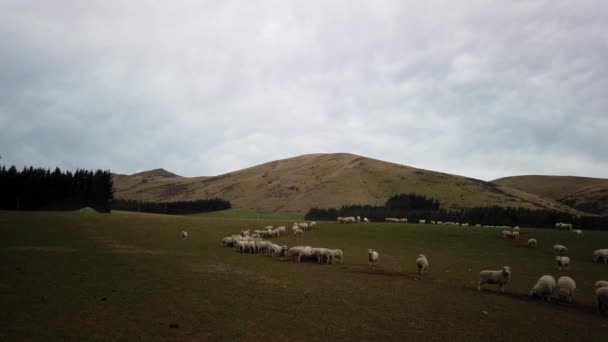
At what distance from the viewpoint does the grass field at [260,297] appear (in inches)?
476

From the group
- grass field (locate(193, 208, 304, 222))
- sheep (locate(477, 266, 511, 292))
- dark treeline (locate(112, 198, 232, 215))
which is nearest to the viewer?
sheep (locate(477, 266, 511, 292))

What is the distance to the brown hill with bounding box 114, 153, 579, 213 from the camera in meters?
136

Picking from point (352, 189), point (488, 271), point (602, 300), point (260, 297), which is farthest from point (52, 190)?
point (352, 189)

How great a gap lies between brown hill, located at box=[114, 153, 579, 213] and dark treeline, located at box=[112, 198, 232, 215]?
13.8 m

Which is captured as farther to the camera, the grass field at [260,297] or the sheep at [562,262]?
the sheep at [562,262]

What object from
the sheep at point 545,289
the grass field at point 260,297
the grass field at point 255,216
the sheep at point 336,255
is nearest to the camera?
the grass field at point 260,297

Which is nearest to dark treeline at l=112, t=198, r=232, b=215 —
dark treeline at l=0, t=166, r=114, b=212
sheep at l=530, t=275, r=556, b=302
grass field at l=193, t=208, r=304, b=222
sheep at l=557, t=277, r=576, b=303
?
grass field at l=193, t=208, r=304, b=222

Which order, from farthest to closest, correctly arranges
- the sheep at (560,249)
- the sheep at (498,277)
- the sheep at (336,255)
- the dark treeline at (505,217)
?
the dark treeline at (505,217) → the sheep at (560,249) → the sheep at (336,255) → the sheep at (498,277)

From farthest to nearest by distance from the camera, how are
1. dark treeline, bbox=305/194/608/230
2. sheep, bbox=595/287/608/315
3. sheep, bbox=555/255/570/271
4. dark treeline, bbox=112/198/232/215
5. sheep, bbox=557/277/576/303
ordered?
dark treeline, bbox=112/198/232/215 → dark treeline, bbox=305/194/608/230 → sheep, bbox=555/255/570/271 → sheep, bbox=557/277/576/303 → sheep, bbox=595/287/608/315

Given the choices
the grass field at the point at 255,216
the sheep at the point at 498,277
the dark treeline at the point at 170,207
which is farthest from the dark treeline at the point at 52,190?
the sheep at the point at 498,277

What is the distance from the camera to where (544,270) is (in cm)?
2866

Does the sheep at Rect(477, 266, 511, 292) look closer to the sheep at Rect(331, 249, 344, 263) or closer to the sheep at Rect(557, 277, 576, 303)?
the sheep at Rect(557, 277, 576, 303)

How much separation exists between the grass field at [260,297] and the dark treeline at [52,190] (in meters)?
49.0

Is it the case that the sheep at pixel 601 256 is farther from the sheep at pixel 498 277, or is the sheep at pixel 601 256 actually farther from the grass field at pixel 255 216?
the grass field at pixel 255 216
